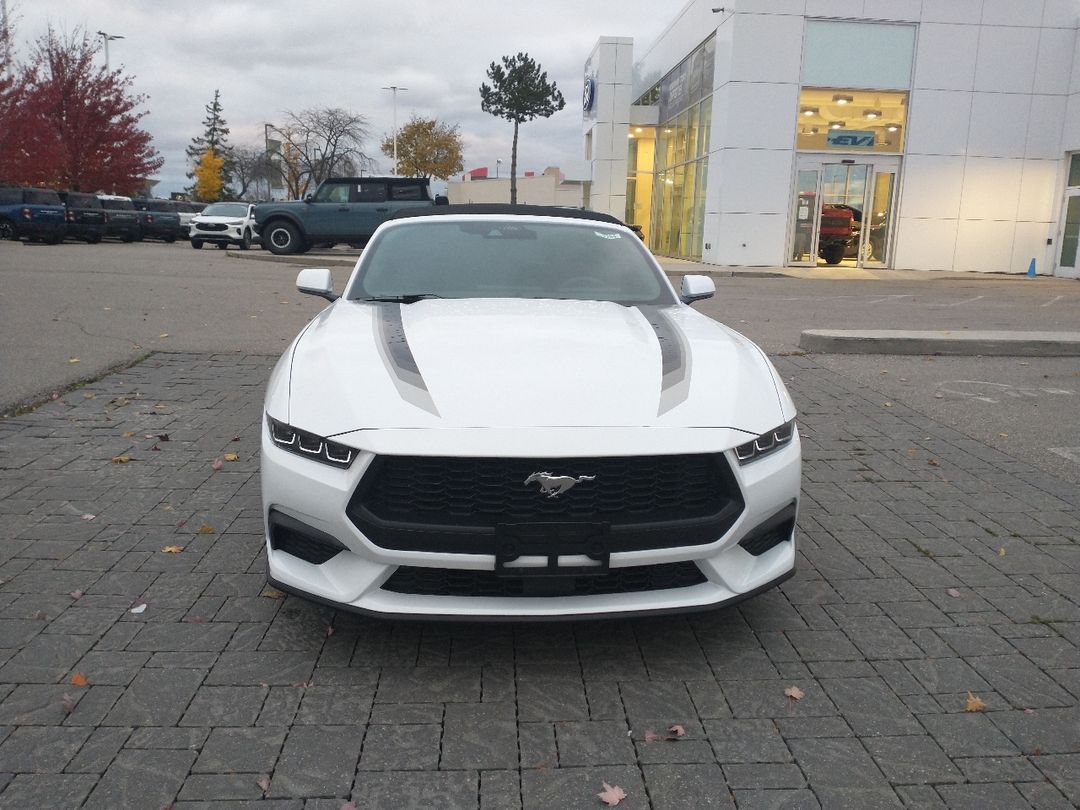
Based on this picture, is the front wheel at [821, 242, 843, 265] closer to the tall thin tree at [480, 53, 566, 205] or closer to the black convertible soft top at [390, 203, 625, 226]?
the black convertible soft top at [390, 203, 625, 226]

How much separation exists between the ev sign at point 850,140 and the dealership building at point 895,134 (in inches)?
1.3

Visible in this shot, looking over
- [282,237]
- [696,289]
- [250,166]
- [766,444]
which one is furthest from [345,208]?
[250,166]

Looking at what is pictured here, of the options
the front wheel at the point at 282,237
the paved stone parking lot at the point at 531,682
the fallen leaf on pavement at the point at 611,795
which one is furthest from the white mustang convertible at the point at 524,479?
the front wheel at the point at 282,237

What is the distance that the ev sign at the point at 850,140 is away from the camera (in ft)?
80.0

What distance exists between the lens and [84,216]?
30.4 m

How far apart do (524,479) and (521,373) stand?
47cm

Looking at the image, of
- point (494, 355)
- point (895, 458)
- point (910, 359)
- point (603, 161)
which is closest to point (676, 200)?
point (603, 161)

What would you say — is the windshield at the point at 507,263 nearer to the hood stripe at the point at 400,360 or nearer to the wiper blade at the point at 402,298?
the wiper blade at the point at 402,298

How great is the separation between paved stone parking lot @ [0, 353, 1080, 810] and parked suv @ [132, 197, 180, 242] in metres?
32.7

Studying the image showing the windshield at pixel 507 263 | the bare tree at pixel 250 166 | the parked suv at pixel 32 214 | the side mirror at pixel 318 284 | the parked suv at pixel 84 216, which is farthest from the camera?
the bare tree at pixel 250 166

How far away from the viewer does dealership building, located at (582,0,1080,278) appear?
930 inches

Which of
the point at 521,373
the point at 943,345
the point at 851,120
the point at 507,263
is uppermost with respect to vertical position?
the point at 851,120

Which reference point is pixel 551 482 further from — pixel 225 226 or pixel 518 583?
pixel 225 226

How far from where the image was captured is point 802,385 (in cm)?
816
